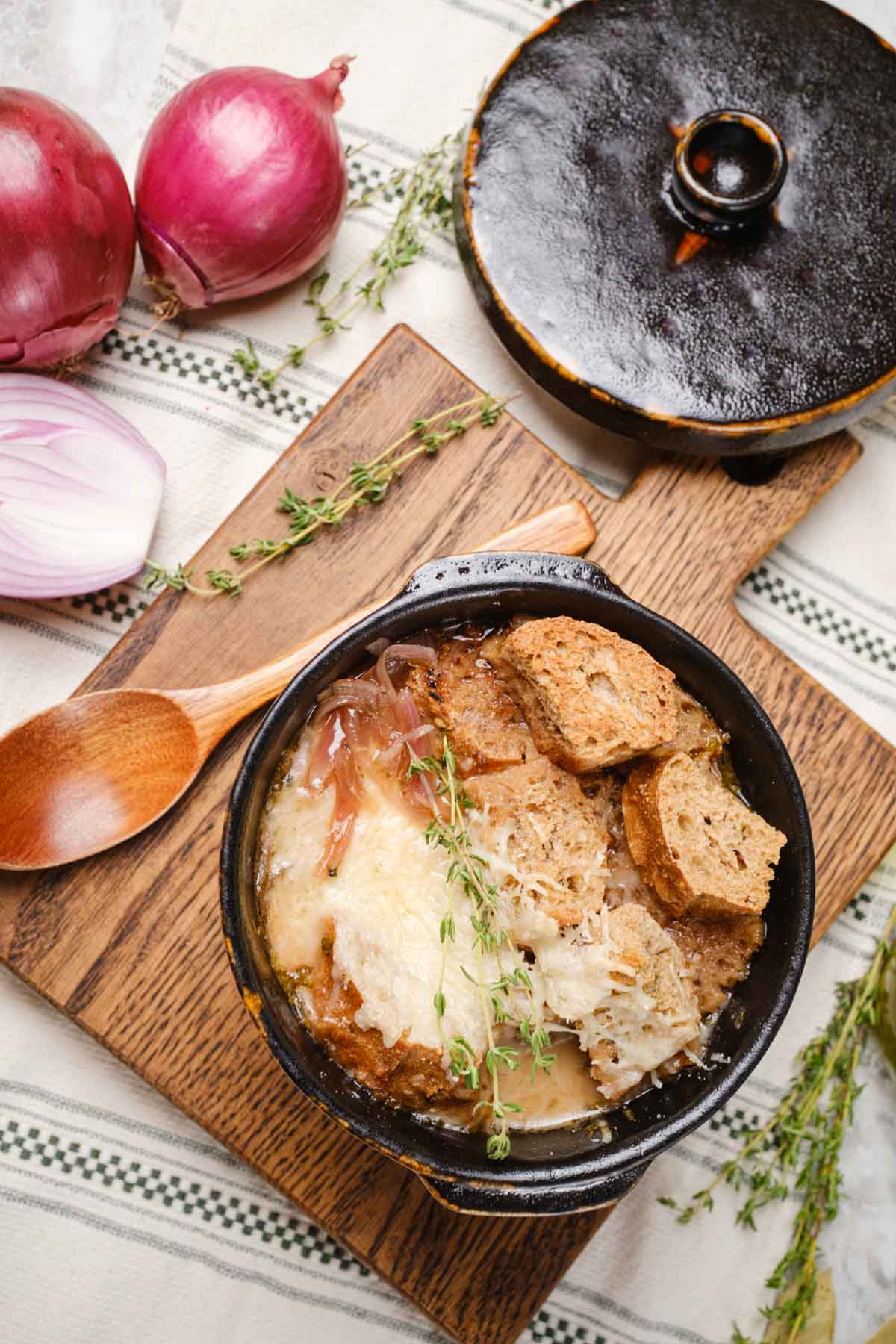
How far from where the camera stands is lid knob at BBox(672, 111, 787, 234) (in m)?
2.25

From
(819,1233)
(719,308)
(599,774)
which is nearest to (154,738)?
(599,774)

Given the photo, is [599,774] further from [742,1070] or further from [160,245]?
[160,245]

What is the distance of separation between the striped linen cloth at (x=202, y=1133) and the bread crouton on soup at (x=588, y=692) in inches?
28.9

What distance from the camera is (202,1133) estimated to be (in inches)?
90.5

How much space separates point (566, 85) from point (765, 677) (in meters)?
1.24

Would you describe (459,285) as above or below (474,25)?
below

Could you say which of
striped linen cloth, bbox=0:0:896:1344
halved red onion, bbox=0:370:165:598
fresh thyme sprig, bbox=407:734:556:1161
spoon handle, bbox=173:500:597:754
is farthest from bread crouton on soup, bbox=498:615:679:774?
halved red onion, bbox=0:370:165:598

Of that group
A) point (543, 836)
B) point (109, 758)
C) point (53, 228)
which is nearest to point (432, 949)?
point (543, 836)

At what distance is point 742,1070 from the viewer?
5.70 ft

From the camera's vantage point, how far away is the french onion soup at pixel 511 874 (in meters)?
1.71

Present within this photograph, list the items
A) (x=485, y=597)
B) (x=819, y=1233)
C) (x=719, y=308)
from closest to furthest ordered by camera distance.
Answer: (x=485, y=597)
(x=719, y=308)
(x=819, y=1233)

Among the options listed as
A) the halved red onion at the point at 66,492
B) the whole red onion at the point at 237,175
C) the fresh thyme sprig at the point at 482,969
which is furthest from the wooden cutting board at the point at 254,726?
the fresh thyme sprig at the point at 482,969

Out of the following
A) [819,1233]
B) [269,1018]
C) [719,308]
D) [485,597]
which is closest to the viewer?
[269,1018]

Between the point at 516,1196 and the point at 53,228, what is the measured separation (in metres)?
1.78
